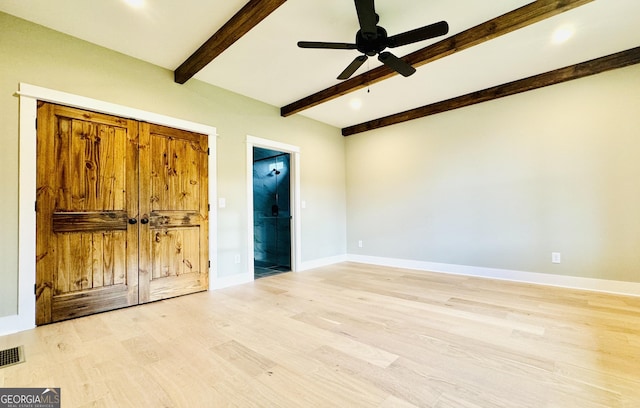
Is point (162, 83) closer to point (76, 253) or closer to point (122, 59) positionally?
point (122, 59)

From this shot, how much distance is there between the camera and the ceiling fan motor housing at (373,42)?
230 centimetres

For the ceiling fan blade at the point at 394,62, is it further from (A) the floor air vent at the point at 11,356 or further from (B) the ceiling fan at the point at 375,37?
(A) the floor air vent at the point at 11,356

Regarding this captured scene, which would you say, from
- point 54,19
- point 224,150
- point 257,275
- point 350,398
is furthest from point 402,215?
point 54,19

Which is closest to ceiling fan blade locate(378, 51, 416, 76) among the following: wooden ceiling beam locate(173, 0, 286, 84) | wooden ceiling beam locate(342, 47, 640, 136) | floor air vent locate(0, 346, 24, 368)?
wooden ceiling beam locate(173, 0, 286, 84)

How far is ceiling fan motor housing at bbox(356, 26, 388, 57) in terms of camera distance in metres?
2.30

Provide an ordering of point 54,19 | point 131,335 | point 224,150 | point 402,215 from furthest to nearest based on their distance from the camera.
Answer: point 402,215
point 224,150
point 54,19
point 131,335

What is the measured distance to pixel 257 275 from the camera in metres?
4.44

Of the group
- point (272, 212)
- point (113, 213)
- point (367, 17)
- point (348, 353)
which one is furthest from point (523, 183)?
point (113, 213)

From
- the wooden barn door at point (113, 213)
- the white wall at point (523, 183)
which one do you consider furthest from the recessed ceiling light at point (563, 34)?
the wooden barn door at point (113, 213)

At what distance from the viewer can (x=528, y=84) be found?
142 inches

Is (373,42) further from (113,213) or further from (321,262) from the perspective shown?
(321,262)

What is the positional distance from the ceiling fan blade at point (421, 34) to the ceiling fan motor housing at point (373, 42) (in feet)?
0.28

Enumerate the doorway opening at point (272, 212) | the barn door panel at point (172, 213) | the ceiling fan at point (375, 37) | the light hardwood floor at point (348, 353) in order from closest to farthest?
1. the light hardwood floor at point (348, 353)
2. the ceiling fan at point (375, 37)
3. the barn door panel at point (172, 213)
4. the doorway opening at point (272, 212)

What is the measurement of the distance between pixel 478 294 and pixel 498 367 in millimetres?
1678
